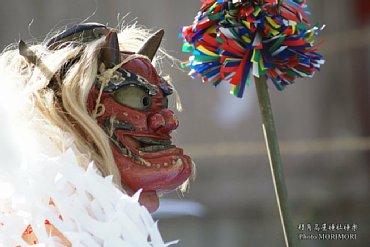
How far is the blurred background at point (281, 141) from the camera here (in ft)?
15.2

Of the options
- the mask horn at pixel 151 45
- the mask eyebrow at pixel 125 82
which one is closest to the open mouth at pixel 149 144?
the mask eyebrow at pixel 125 82

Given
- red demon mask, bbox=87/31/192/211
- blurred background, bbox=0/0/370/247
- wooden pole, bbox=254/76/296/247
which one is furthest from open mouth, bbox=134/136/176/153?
blurred background, bbox=0/0/370/247

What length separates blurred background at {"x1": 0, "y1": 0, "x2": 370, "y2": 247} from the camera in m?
4.63

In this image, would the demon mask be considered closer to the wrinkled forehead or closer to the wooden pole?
the wrinkled forehead

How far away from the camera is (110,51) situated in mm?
1745

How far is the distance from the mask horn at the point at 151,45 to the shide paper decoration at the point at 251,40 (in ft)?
0.79

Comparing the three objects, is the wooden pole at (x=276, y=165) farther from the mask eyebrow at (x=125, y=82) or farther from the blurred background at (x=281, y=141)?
the blurred background at (x=281, y=141)

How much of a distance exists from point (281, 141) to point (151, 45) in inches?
116

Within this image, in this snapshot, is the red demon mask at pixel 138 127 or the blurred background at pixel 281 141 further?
the blurred background at pixel 281 141

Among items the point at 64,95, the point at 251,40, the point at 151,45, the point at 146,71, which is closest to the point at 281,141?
the point at 251,40

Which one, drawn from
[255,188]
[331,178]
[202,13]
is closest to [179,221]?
[255,188]

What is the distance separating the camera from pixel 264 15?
81.2 inches

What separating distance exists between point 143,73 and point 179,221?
3015 millimetres

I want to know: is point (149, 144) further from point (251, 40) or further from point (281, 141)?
point (281, 141)
